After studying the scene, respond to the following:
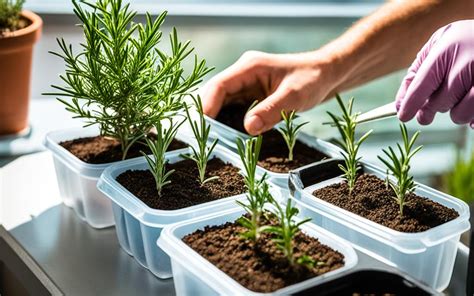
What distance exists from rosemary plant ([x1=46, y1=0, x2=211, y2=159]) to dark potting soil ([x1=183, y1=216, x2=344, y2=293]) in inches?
10.2

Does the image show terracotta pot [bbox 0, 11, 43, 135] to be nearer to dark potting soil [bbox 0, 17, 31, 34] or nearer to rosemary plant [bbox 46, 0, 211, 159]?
dark potting soil [bbox 0, 17, 31, 34]

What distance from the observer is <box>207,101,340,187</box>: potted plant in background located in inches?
42.9

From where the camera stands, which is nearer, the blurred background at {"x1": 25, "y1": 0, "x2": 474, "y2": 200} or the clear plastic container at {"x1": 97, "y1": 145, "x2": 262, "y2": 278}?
the clear plastic container at {"x1": 97, "y1": 145, "x2": 262, "y2": 278}

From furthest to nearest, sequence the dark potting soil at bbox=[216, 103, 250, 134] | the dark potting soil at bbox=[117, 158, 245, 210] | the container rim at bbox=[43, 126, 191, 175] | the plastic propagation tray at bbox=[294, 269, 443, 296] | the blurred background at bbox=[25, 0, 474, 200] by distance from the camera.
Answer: the blurred background at bbox=[25, 0, 474, 200] < the dark potting soil at bbox=[216, 103, 250, 134] < the container rim at bbox=[43, 126, 191, 175] < the dark potting soil at bbox=[117, 158, 245, 210] < the plastic propagation tray at bbox=[294, 269, 443, 296]

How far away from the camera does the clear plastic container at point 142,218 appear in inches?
35.2

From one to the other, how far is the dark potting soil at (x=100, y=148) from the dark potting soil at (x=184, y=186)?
0.25 ft

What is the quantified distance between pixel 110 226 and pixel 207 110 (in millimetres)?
338

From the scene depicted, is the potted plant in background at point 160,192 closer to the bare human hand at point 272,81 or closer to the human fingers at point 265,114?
the human fingers at point 265,114

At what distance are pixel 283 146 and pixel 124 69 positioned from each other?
1.03 ft

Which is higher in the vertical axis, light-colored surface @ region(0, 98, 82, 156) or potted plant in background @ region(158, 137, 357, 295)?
potted plant in background @ region(158, 137, 357, 295)

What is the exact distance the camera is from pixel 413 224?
0.85 metres

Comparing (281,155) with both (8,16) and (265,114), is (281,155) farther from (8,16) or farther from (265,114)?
(8,16)

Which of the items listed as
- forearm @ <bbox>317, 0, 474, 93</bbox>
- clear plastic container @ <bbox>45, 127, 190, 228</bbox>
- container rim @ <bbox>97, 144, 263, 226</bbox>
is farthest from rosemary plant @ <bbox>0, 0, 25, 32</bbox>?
forearm @ <bbox>317, 0, 474, 93</bbox>

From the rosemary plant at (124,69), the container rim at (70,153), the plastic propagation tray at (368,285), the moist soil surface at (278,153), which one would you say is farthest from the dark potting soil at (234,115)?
the plastic propagation tray at (368,285)
